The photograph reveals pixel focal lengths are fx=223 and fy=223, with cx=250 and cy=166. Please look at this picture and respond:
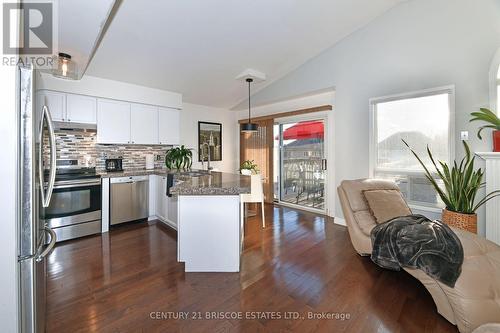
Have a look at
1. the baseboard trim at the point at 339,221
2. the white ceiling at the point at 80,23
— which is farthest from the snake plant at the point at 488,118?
the white ceiling at the point at 80,23

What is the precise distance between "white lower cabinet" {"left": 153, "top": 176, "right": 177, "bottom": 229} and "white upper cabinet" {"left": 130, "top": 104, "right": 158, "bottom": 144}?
2.55ft

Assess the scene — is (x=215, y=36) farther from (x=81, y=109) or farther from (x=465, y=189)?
(x=465, y=189)

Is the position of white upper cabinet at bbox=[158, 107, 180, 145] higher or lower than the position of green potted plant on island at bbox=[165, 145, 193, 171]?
higher

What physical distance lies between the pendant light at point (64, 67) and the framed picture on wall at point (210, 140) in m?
2.65

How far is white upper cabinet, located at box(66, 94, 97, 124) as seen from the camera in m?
3.43

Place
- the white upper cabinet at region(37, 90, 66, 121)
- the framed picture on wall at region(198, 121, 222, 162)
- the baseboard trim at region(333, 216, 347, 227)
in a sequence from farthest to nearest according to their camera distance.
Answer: the framed picture on wall at region(198, 121, 222, 162) → the baseboard trim at region(333, 216, 347, 227) → the white upper cabinet at region(37, 90, 66, 121)

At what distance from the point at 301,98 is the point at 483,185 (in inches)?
126

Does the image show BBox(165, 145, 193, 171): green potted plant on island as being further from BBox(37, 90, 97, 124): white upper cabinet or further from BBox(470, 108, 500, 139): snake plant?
BBox(470, 108, 500, 139): snake plant

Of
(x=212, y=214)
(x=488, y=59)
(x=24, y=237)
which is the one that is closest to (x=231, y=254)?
(x=212, y=214)

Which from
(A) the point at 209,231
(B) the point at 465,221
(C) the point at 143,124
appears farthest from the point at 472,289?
(C) the point at 143,124

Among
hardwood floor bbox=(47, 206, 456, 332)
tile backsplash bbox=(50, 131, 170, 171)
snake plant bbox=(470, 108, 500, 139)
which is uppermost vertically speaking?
snake plant bbox=(470, 108, 500, 139)

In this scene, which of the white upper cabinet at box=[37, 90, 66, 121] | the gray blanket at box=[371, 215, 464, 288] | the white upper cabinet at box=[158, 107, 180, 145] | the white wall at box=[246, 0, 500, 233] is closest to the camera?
the gray blanket at box=[371, 215, 464, 288]

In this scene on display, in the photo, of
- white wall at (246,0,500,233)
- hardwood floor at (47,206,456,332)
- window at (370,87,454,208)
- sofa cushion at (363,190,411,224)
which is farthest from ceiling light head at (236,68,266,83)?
hardwood floor at (47,206,456,332)

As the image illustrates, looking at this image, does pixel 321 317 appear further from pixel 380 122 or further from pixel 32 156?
pixel 380 122
